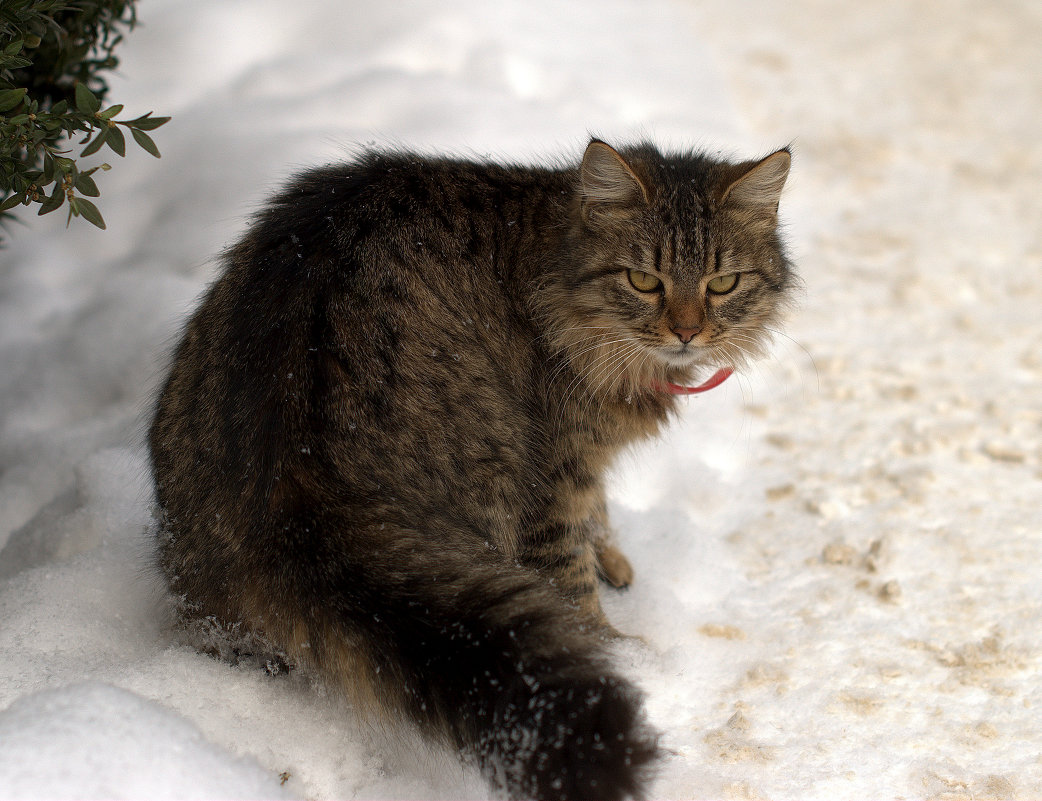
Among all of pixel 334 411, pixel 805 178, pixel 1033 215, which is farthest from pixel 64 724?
pixel 1033 215

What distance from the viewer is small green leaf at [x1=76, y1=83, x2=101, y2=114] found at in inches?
71.1

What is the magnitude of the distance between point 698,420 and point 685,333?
1190 mm

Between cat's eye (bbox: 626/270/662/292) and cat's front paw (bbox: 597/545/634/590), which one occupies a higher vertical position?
cat's eye (bbox: 626/270/662/292)

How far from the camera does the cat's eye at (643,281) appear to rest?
2146 mm

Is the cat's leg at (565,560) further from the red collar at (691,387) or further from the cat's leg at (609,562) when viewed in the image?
the red collar at (691,387)

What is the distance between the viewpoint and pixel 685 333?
213 centimetres

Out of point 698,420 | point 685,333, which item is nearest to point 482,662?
point 685,333

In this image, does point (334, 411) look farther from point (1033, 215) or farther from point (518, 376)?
point (1033, 215)

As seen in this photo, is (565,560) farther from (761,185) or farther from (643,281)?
(761,185)

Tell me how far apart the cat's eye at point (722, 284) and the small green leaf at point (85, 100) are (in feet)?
4.60

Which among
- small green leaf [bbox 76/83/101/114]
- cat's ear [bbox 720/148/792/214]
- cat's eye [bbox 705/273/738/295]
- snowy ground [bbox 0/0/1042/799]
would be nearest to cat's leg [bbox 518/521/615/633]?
snowy ground [bbox 0/0/1042/799]

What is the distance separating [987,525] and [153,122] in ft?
8.40

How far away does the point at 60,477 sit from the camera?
2.77 meters

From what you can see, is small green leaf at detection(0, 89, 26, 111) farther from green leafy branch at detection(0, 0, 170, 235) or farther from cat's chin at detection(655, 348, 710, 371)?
cat's chin at detection(655, 348, 710, 371)
